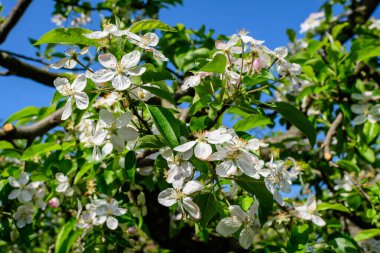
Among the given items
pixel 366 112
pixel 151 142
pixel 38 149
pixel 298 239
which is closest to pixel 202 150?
pixel 151 142

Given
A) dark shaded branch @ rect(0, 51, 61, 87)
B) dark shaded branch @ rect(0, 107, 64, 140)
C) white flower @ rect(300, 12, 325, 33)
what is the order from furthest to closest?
white flower @ rect(300, 12, 325, 33)
dark shaded branch @ rect(0, 51, 61, 87)
dark shaded branch @ rect(0, 107, 64, 140)

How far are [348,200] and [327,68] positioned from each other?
2.14 feet

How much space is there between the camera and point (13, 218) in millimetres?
1656

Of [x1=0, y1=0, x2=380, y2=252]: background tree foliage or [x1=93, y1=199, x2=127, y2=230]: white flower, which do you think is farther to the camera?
[x1=93, y1=199, x2=127, y2=230]: white flower

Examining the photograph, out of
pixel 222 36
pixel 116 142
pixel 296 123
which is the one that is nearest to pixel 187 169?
pixel 116 142

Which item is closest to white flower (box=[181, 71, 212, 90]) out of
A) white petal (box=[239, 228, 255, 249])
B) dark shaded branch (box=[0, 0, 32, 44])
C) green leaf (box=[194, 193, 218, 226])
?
green leaf (box=[194, 193, 218, 226])

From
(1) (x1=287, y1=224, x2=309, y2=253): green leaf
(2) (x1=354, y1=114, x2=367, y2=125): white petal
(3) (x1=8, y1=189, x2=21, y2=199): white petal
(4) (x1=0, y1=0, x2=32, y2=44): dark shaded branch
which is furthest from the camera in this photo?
(4) (x1=0, y1=0, x2=32, y2=44): dark shaded branch

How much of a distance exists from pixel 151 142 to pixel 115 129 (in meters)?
0.10

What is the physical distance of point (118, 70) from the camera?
3.15 feet

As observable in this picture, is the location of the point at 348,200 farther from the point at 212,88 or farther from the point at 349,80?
the point at 212,88

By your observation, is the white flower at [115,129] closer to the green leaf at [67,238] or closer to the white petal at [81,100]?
the white petal at [81,100]

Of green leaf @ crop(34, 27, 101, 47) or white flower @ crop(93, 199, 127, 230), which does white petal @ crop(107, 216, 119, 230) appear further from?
green leaf @ crop(34, 27, 101, 47)

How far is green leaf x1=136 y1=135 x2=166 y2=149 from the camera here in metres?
1.04

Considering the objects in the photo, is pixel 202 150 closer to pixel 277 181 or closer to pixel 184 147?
pixel 184 147
